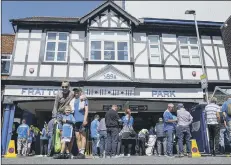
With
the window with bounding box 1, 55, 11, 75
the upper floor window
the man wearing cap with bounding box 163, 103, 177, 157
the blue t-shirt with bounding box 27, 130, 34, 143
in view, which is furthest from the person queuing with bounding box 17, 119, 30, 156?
the man wearing cap with bounding box 163, 103, 177, 157

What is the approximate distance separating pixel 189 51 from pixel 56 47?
743cm

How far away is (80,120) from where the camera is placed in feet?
20.5

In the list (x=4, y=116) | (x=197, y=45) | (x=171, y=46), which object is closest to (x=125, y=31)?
(x=171, y=46)

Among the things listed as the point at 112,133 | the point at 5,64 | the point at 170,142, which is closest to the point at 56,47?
the point at 5,64

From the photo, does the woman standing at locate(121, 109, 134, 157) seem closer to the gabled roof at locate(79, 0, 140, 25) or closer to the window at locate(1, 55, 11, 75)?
the gabled roof at locate(79, 0, 140, 25)

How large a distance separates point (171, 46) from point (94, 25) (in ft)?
14.7

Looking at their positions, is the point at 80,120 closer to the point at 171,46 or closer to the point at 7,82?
the point at 7,82

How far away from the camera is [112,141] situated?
7.27 m

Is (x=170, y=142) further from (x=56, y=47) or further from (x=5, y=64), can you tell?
(x=5, y=64)

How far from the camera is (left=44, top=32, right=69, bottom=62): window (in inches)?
559

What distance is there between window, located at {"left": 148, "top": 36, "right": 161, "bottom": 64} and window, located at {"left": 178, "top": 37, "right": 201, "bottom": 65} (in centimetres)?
131

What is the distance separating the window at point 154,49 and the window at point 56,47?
4.67m

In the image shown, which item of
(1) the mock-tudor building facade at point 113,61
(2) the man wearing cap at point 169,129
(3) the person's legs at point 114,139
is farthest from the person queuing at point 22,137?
(2) the man wearing cap at point 169,129

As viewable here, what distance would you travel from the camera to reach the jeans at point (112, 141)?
7.25 metres
